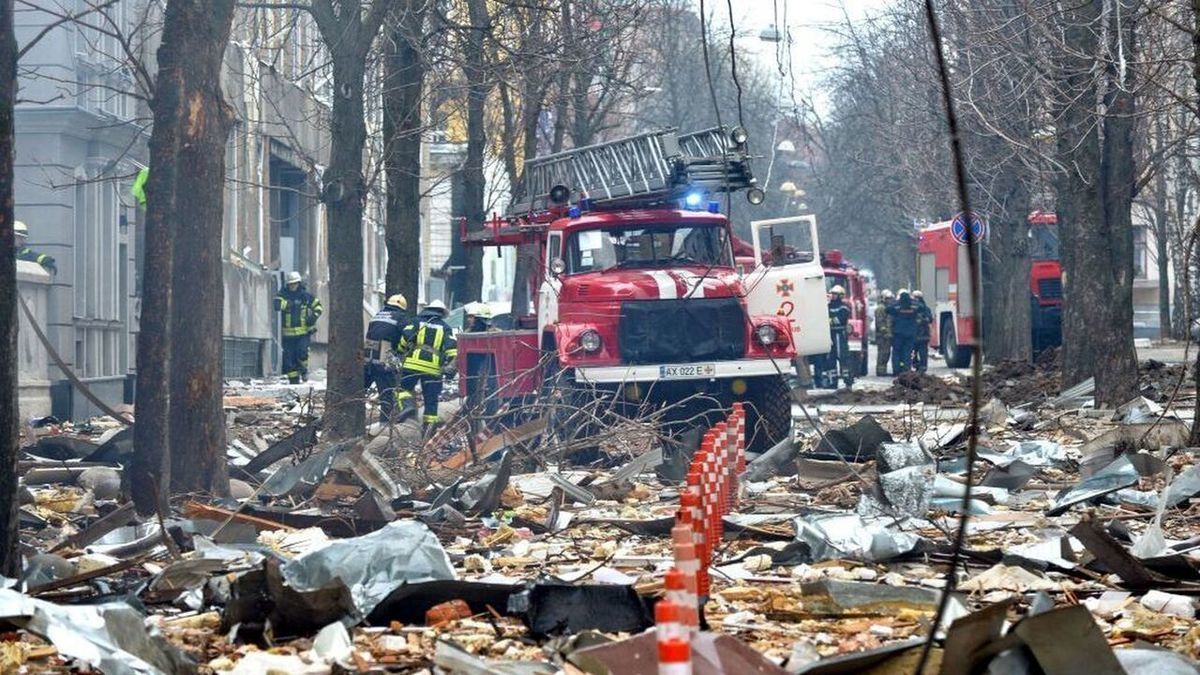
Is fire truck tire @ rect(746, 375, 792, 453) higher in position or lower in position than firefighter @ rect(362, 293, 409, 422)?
lower

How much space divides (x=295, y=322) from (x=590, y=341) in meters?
13.5

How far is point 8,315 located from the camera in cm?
809

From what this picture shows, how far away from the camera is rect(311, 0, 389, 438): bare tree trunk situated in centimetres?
1762

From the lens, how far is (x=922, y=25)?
94.6ft

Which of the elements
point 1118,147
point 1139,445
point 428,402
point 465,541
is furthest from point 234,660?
point 1118,147

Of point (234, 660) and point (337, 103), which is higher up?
point (337, 103)

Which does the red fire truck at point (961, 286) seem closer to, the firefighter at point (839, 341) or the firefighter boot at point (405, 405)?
the firefighter at point (839, 341)

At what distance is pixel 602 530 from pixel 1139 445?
16.5ft

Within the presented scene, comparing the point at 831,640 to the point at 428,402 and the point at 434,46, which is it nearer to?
the point at 428,402

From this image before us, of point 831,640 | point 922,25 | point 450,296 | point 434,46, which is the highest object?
point 922,25

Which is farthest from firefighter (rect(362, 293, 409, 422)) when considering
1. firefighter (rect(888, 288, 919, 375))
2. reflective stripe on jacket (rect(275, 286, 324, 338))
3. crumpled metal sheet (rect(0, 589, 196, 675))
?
firefighter (rect(888, 288, 919, 375))

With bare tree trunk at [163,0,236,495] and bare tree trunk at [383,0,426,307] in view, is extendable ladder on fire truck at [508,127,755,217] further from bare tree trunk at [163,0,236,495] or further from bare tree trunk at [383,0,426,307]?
bare tree trunk at [163,0,236,495]

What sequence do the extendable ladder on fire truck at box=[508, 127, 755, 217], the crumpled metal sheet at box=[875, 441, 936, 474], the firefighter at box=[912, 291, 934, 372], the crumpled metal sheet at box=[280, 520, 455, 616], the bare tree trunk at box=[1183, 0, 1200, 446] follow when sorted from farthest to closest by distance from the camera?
1. the firefighter at box=[912, 291, 934, 372]
2. the extendable ladder on fire truck at box=[508, 127, 755, 217]
3. the crumpled metal sheet at box=[875, 441, 936, 474]
4. the bare tree trunk at box=[1183, 0, 1200, 446]
5. the crumpled metal sheet at box=[280, 520, 455, 616]

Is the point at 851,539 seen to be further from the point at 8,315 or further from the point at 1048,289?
the point at 1048,289
